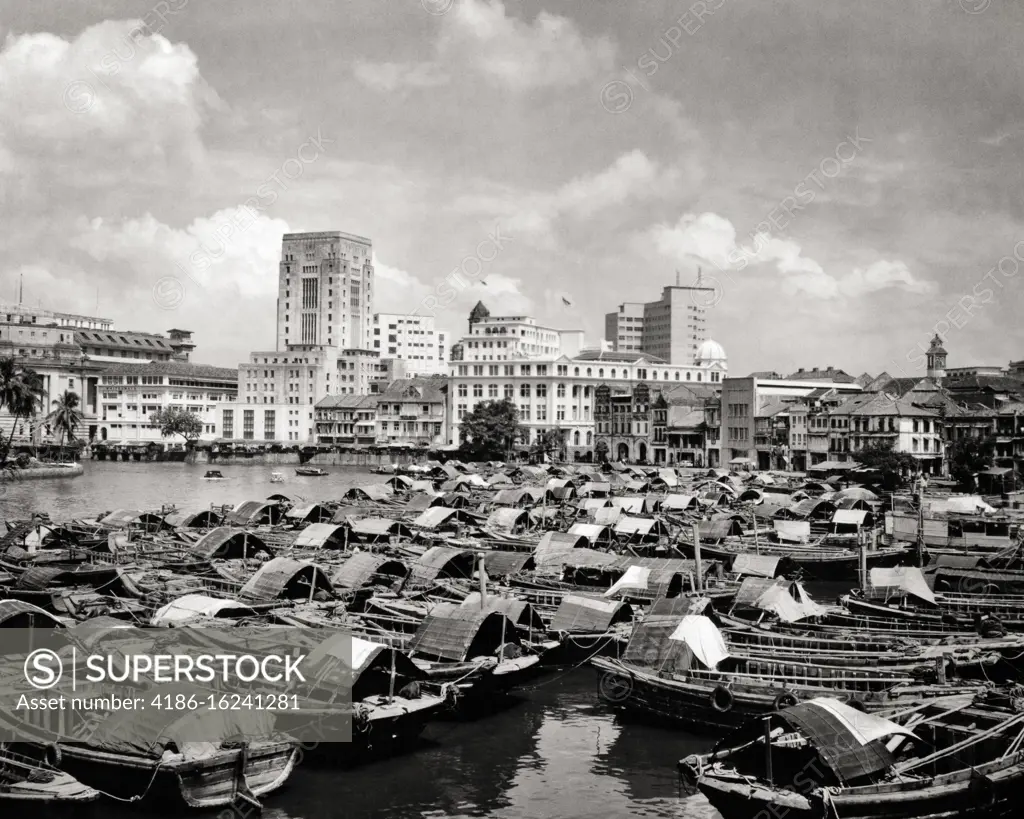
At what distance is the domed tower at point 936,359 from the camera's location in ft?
427

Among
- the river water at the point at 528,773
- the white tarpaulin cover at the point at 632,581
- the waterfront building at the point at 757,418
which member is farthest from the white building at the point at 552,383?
the river water at the point at 528,773

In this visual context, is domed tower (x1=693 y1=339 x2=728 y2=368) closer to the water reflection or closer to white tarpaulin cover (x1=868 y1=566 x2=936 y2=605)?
the water reflection

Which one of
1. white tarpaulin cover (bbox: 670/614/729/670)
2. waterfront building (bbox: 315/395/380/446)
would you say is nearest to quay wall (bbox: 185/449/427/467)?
waterfront building (bbox: 315/395/380/446)

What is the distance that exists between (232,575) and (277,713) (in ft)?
63.8

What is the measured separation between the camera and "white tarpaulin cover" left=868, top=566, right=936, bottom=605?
38.1 meters

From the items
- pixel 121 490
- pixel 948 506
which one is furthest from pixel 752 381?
pixel 121 490

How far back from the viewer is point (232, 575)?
41.6 metres

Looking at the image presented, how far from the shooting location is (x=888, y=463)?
303 ft

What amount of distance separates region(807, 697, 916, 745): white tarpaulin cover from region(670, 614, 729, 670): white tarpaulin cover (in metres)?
6.83

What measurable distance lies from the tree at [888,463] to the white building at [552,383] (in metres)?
56.2

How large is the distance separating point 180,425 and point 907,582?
5264 inches

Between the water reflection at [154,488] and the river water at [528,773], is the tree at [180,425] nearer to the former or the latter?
the water reflection at [154,488]

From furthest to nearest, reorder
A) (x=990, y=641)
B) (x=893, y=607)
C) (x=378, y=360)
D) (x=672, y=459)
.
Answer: (x=378, y=360)
(x=672, y=459)
(x=893, y=607)
(x=990, y=641)

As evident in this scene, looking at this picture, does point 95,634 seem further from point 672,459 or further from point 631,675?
point 672,459
